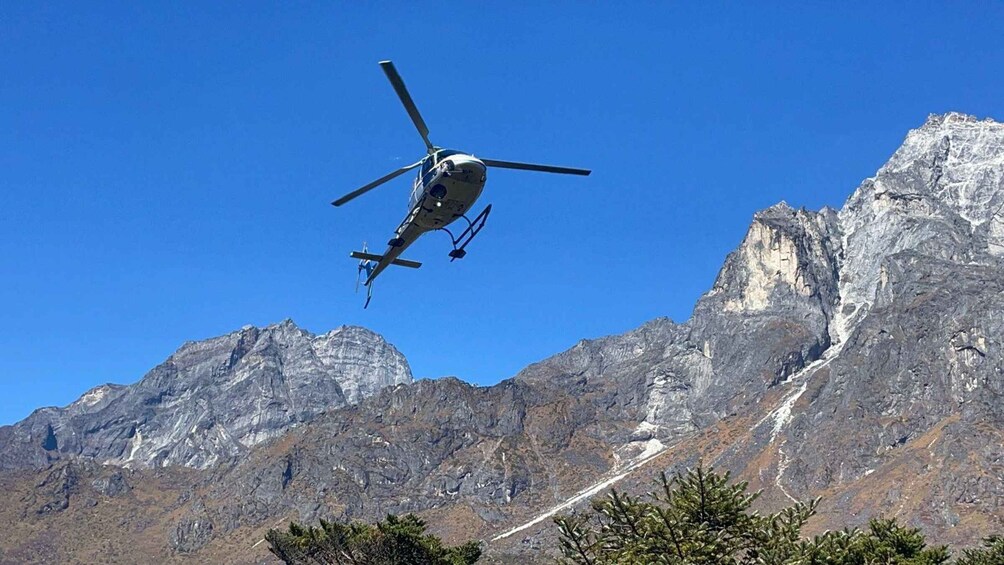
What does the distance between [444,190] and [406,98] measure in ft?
16.4

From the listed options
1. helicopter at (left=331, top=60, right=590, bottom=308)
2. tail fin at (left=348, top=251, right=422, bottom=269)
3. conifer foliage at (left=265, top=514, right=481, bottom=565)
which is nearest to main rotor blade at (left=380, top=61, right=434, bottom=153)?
helicopter at (left=331, top=60, right=590, bottom=308)

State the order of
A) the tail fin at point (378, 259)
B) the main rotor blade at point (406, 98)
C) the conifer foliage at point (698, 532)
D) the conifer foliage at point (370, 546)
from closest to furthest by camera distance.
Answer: the conifer foliage at point (698, 532) → the main rotor blade at point (406, 98) → the tail fin at point (378, 259) → the conifer foliage at point (370, 546)

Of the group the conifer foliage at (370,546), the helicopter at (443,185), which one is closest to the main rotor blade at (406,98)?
the helicopter at (443,185)

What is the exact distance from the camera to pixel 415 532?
7056 cm

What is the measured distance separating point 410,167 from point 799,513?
23847 mm

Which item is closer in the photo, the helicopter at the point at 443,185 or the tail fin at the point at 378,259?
the helicopter at the point at 443,185

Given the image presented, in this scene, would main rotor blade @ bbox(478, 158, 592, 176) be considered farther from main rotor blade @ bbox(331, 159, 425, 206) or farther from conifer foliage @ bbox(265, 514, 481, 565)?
conifer foliage @ bbox(265, 514, 481, 565)

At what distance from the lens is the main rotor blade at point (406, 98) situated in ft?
127

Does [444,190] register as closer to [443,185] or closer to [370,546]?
[443,185]

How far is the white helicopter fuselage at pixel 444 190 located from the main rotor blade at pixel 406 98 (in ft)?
3.72

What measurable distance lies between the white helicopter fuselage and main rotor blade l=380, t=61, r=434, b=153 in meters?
1.13

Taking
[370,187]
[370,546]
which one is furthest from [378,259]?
[370,546]

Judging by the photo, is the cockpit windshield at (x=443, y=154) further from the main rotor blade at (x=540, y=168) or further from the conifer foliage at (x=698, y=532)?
the conifer foliage at (x=698, y=532)

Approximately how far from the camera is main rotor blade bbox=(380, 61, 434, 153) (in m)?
38.6
